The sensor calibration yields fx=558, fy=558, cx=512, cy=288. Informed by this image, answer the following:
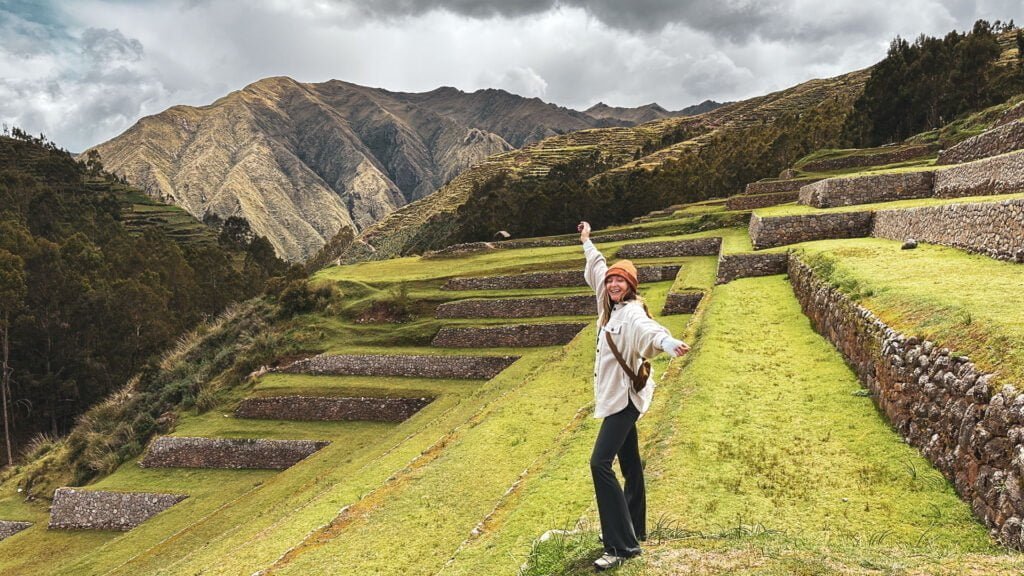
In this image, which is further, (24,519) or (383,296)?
(383,296)

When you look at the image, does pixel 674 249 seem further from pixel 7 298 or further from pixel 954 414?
pixel 7 298

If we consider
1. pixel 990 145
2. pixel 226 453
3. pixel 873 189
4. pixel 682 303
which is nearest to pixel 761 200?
pixel 873 189

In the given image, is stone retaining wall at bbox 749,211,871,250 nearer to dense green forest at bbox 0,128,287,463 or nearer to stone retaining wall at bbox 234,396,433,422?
stone retaining wall at bbox 234,396,433,422

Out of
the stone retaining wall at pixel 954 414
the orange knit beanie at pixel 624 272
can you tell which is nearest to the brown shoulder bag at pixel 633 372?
the orange knit beanie at pixel 624 272

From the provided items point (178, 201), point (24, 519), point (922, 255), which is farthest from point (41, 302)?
point (178, 201)

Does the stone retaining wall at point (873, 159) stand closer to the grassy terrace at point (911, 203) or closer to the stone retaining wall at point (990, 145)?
the stone retaining wall at point (990, 145)

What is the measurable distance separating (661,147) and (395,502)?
116004mm

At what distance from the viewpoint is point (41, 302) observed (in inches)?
1607

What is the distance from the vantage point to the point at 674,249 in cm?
2977

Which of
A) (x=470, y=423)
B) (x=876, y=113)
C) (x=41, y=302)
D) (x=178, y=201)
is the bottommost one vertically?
(x=470, y=423)

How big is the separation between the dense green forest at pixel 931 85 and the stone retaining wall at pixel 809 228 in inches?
1146

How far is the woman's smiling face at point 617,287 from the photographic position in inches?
179

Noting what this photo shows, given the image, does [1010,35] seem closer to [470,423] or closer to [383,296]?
[383,296]

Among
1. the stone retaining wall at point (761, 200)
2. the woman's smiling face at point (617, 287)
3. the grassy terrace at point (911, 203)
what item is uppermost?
the stone retaining wall at point (761, 200)
